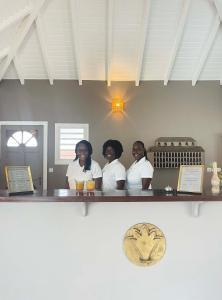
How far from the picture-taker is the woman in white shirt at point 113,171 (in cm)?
324

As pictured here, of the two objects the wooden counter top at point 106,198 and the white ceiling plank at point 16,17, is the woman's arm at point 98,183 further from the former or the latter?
the white ceiling plank at point 16,17

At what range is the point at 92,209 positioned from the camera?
2.51 metres

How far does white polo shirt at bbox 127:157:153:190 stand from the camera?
323 centimetres

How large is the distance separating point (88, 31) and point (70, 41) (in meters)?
0.35

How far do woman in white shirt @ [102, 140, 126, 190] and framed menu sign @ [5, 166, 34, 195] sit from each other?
38.8 inches

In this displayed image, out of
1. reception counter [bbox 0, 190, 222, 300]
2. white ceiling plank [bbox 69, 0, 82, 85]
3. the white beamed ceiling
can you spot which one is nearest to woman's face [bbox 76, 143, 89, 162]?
reception counter [bbox 0, 190, 222, 300]

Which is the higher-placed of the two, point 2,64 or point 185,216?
point 2,64

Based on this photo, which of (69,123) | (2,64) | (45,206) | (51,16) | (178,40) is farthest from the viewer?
(69,123)

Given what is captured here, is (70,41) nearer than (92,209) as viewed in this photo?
No

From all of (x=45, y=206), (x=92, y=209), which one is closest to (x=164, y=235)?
(x=92, y=209)

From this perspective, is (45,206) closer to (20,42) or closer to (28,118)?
(20,42)

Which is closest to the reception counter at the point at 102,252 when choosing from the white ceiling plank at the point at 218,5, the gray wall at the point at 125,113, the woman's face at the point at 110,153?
the woman's face at the point at 110,153

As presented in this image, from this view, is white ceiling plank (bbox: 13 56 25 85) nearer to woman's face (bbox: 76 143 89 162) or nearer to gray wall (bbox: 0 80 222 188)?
gray wall (bbox: 0 80 222 188)

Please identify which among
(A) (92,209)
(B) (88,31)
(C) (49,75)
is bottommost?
(A) (92,209)
